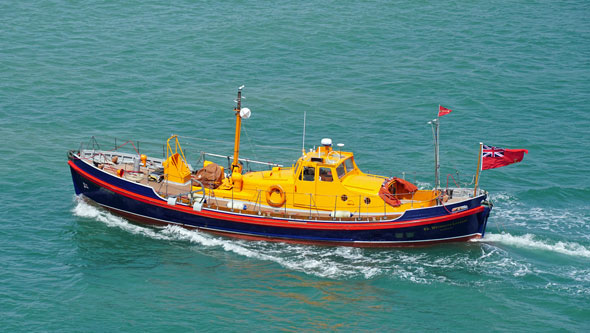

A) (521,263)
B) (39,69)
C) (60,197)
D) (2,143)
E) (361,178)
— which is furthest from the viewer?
(39,69)

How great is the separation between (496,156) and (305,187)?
32.6 ft

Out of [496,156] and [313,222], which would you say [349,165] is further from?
[496,156]

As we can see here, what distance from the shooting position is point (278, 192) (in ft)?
133

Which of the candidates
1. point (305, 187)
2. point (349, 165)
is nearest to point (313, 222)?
point (305, 187)

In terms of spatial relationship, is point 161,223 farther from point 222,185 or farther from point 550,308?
point 550,308

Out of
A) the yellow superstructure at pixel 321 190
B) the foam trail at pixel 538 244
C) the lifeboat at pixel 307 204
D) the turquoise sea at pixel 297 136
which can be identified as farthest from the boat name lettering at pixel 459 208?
the foam trail at pixel 538 244

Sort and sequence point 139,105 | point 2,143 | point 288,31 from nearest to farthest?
point 2,143 < point 139,105 < point 288,31

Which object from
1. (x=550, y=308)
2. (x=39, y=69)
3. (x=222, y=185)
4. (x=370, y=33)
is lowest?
(x=550, y=308)

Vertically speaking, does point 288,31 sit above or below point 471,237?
above

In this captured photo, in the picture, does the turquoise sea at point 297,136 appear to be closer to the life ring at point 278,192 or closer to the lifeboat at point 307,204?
the lifeboat at point 307,204

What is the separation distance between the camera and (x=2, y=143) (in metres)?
51.6

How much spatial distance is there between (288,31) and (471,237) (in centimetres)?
3735

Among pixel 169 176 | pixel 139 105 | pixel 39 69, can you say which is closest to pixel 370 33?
pixel 139 105

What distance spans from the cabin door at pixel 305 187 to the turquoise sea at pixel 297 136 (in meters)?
2.62
